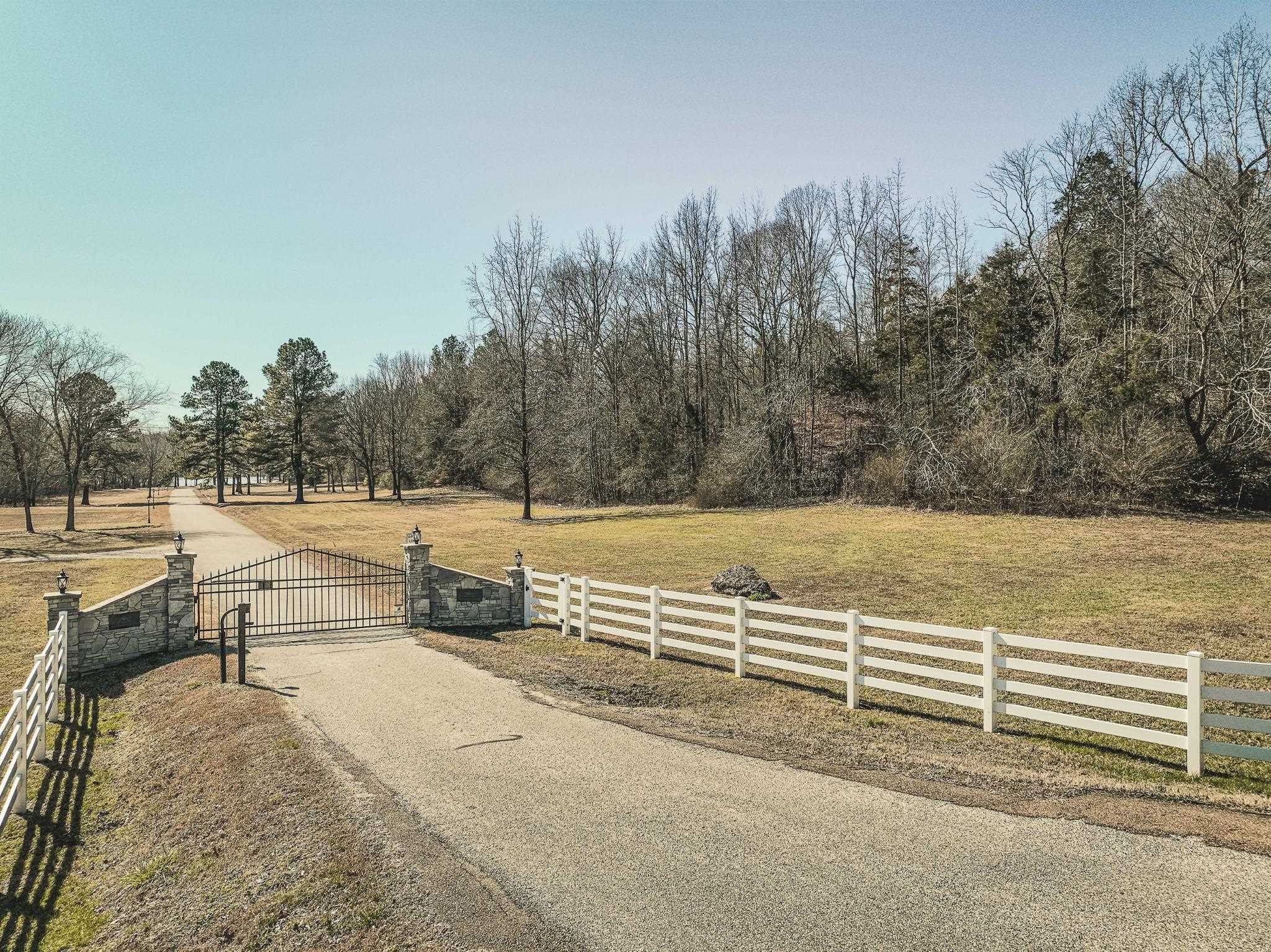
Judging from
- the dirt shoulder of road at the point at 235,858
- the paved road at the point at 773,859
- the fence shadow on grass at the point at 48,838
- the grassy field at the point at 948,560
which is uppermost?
the grassy field at the point at 948,560

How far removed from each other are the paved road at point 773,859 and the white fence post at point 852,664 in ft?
8.04

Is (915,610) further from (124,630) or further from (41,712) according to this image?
(124,630)

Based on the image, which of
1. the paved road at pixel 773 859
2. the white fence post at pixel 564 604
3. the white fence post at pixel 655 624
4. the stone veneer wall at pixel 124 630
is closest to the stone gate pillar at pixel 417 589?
the white fence post at pixel 564 604

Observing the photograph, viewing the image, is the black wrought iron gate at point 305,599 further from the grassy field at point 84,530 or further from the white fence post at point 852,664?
the grassy field at point 84,530

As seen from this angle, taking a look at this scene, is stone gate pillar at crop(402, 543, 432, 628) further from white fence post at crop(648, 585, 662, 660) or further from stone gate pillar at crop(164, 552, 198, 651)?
white fence post at crop(648, 585, 662, 660)

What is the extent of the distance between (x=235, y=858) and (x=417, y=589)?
29.6ft

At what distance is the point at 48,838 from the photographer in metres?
7.11

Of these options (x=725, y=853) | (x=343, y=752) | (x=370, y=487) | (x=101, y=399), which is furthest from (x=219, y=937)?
(x=370, y=487)

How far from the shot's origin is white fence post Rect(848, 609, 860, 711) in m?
9.51

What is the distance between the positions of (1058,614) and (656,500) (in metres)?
32.2

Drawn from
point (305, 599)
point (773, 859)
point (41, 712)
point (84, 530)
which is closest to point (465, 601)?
point (305, 599)

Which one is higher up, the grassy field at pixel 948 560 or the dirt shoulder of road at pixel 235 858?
the grassy field at pixel 948 560

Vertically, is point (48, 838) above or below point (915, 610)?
below

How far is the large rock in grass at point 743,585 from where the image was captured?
1659 centimetres
